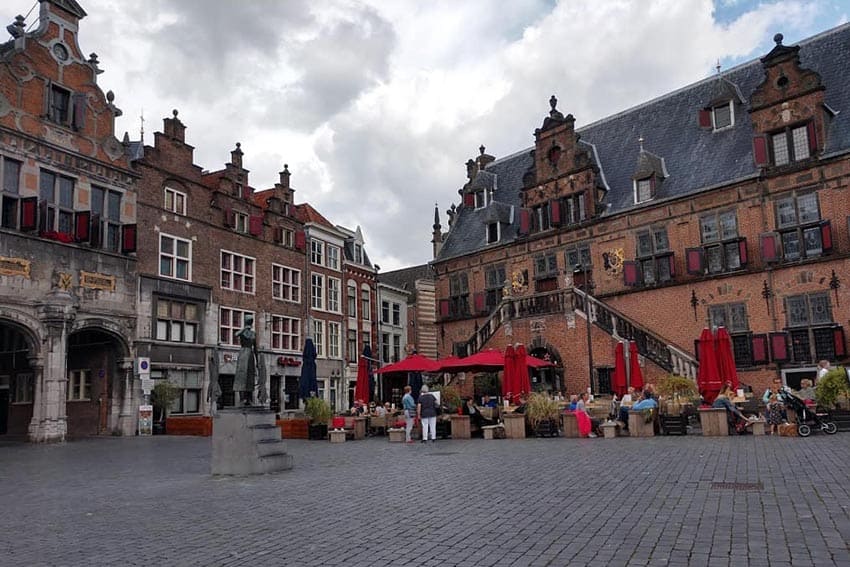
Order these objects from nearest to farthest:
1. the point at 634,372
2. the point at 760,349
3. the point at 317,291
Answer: the point at 634,372, the point at 760,349, the point at 317,291

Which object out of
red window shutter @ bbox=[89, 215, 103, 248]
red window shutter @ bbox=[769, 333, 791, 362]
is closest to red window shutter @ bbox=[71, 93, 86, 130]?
red window shutter @ bbox=[89, 215, 103, 248]

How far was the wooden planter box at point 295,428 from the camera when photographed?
22.7 m

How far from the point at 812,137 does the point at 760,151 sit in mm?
1735

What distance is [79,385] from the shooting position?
92.7 ft

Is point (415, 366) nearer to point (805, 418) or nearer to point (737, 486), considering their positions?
point (805, 418)

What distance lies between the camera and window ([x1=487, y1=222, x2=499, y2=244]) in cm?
3609

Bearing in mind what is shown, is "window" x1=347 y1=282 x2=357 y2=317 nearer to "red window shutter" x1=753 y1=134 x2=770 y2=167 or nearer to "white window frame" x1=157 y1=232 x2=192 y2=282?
"white window frame" x1=157 y1=232 x2=192 y2=282

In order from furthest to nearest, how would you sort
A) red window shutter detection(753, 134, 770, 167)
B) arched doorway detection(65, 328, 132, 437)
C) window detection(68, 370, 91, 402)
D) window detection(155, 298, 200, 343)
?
window detection(155, 298, 200, 343) < window detection(68, 370, 91, 402) < arched doorway detection(65, 328, 132, 437) < red window shutter detection(753, 134, 770, 167)

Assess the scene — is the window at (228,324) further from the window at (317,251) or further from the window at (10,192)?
the window at (10,192)

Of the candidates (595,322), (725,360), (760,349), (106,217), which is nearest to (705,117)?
(595,322)

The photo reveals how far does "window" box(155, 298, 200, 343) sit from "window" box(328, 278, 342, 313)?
10.8 meters

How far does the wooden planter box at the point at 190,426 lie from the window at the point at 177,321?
13.1 ft

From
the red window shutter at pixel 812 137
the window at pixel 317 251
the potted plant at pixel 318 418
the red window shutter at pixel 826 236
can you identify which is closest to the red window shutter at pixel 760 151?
the red window shutter at pixel 812 137

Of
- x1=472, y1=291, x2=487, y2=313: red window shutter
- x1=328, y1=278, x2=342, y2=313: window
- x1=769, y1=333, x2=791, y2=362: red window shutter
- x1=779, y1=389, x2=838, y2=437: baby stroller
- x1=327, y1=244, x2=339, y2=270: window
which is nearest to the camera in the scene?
x1=779, y1=389, x2=838, y2=437: baby stroller
